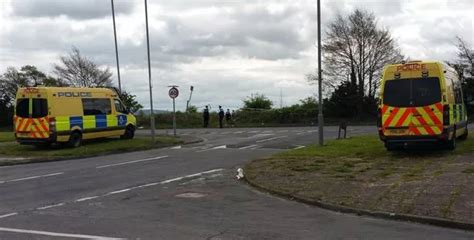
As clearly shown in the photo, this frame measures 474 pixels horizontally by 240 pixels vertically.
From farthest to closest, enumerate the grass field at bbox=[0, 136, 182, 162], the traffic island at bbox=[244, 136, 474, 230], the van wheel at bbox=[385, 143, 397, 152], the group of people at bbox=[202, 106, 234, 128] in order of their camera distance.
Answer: the group of people at bbox=[202, 106, 234, 128]
the grass field at bbox=[0, 136, 182, 162]
the van wheel at bbox=[385, 143, 397, 152]
the traffic island at bbox=[244, 136, 474, 230]

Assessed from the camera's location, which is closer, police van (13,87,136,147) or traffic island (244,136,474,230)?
traffic island (244,136,474,230)

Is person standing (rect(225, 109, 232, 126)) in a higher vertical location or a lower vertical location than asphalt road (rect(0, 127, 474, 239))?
higher

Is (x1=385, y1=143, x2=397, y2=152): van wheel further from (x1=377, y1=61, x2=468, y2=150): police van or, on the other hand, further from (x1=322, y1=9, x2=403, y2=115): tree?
(x1=322, y1=9, x2=403, y2=115): tree

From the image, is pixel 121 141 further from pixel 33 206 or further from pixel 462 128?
pixel 33 206

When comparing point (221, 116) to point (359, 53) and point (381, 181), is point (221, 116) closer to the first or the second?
point (359, 53)

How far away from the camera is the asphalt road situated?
324 inches

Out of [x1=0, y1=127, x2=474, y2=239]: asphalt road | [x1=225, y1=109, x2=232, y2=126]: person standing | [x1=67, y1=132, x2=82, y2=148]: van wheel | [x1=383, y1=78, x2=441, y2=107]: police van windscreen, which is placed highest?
[x1=383, y1=78, x2=441, y2=107]: police van windscreen

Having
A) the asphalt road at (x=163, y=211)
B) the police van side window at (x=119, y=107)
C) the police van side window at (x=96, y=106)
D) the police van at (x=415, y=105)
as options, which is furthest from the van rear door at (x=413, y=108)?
the police van side window at (x=119, y=107)

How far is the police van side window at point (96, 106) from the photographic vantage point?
87.0 ft

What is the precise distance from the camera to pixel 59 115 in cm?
2494

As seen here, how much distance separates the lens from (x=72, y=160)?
21.9 m

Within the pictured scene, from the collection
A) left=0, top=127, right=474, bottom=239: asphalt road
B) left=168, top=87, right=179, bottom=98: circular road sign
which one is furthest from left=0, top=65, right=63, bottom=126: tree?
left=0, top=127, right=474, bottom=239: asphalt road

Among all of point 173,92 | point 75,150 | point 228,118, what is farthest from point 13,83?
point 75,150

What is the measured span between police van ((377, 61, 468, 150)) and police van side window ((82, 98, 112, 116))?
1390 centimetres
